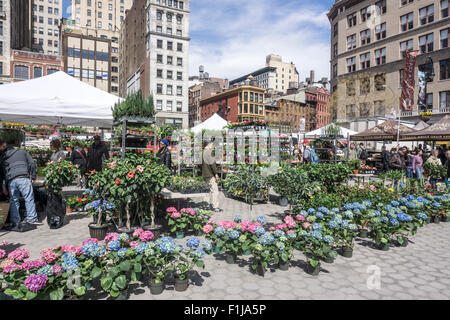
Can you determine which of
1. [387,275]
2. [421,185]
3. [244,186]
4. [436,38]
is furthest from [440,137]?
[436,38]

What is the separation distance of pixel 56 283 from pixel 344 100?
170ft

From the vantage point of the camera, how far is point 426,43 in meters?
38.2

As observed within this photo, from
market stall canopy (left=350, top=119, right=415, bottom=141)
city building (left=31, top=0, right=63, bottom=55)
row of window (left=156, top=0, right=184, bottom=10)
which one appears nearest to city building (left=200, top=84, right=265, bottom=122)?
row of window (left=156, top=0, right=184, bottom=10)

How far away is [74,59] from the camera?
68.9m

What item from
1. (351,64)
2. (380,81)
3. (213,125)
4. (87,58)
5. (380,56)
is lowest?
(213,125)

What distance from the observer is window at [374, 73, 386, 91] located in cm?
4244

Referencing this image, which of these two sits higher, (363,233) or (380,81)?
(380,81)

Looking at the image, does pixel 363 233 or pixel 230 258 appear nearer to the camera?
pixel 230 258

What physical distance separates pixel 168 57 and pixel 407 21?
43191 mm

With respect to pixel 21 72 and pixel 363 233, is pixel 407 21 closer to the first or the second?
pixel 363 233

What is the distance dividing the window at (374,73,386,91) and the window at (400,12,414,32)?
677 cm

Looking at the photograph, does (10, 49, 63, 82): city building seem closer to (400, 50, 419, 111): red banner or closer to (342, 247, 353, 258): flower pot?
(400, 50, 419, 111): red banner

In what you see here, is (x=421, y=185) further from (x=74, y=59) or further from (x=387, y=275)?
(x=74, y=59)

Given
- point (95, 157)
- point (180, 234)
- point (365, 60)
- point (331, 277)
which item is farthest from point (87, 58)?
point (331, 277)
